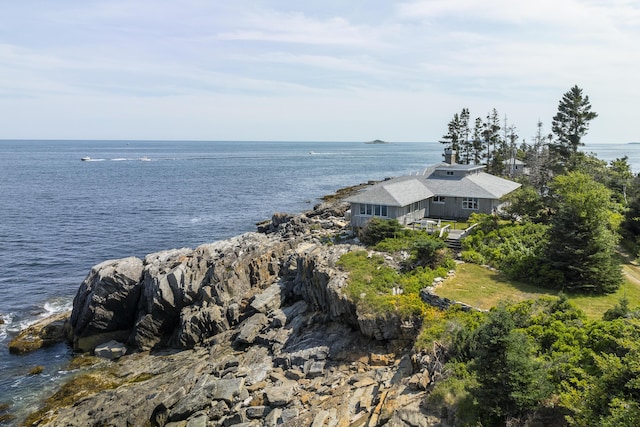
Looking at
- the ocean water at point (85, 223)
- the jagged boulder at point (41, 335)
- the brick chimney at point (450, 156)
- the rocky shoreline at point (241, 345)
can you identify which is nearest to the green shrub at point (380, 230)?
the rocky shoreline at point (241, 345)

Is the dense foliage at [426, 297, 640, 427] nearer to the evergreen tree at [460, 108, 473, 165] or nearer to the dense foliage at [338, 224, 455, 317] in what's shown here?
the dense foliage at [338, 224, 455, 317]

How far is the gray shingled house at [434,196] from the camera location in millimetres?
37594

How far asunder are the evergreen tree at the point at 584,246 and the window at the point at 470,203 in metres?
13.4

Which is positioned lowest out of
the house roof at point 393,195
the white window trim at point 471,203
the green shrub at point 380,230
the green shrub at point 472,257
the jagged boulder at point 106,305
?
the jagged boulder at point 106,305

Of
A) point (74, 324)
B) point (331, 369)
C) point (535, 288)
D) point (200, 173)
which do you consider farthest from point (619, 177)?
point (200, 173)

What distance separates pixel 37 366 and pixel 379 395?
932 inches

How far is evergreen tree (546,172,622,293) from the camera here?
83.0 feet

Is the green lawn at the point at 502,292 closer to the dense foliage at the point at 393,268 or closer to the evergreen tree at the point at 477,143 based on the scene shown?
the dense foliage at the point at 393,268

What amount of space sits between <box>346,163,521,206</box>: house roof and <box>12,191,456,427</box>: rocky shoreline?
435 cm

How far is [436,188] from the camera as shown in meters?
43.1

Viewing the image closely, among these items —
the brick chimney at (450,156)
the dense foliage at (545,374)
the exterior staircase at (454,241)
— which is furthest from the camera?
the brick chimney at (450,156)

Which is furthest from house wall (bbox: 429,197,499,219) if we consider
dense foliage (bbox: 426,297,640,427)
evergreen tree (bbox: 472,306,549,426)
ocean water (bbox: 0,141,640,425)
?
evergreen tree (bbox: 472,306,549,426)

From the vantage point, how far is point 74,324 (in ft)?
112

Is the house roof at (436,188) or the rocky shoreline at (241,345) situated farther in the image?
the house roof at (436,188)
